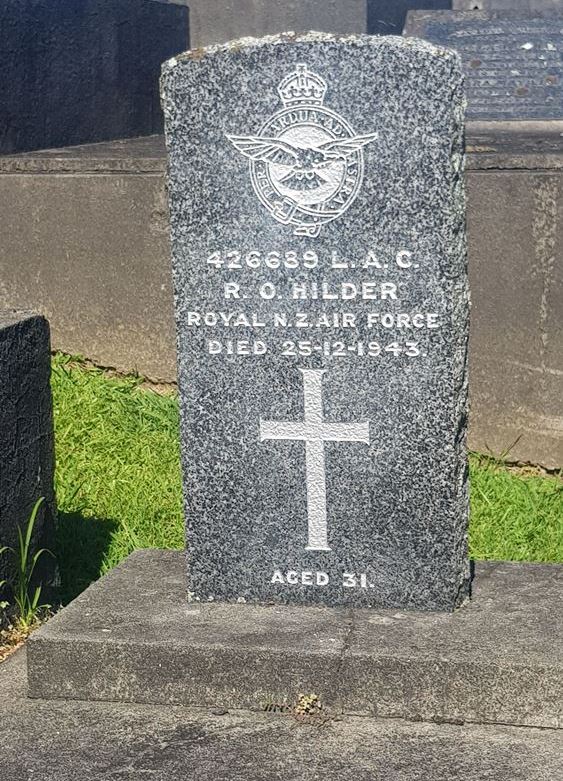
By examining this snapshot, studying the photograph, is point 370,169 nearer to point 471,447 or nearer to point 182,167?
point 182,167

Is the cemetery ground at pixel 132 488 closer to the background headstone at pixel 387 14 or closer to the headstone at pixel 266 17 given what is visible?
the headstone at pixel 266 17

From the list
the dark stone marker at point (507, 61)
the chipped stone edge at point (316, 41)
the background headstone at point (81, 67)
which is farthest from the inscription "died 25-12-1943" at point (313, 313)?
the dark stone marker at point (507, 61)

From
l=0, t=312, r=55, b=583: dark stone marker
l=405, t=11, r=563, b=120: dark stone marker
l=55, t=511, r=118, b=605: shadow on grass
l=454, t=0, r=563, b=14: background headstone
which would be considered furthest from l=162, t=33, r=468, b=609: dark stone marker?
l=454, t=0, r=563, b=14: background headstone

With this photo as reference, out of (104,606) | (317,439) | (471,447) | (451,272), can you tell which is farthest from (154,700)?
(471,447)

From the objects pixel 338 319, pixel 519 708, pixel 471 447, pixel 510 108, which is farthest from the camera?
pixel 510 108

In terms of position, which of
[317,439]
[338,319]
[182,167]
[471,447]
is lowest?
[471,447]

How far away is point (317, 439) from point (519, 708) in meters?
0.85

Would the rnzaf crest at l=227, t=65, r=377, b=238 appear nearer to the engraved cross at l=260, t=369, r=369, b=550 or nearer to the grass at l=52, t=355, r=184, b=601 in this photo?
the engraved cross at l=260, t=369, r=369, b=550

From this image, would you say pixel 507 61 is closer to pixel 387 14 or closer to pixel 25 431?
pixel 387 14

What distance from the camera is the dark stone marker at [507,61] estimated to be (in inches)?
284

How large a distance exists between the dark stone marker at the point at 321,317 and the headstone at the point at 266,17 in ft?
18.5

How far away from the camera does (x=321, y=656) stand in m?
3.27

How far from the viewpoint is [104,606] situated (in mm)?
3611

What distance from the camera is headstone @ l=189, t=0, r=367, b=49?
8.93 m
